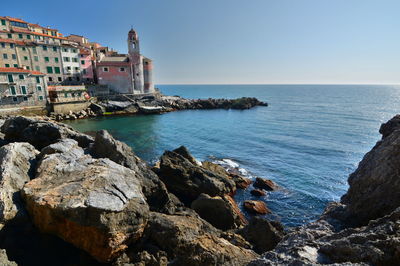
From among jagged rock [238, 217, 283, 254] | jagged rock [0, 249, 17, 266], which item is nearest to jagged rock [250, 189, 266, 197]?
jagged rock [238, 217, 283, 254]

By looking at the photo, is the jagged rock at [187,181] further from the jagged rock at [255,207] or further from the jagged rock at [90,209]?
the jagged rock at [90,209]

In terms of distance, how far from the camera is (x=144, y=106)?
2936 inches

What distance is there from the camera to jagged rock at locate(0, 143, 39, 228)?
28.0 ft

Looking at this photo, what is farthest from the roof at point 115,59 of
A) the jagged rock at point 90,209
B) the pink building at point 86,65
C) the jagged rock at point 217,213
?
the jagged rock at point 90,209

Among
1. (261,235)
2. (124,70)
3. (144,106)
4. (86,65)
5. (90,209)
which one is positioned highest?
(86,65)

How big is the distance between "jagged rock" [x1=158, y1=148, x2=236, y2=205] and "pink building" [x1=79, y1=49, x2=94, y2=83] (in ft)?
226

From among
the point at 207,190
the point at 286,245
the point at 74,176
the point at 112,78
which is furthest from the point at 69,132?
the point at 112,78

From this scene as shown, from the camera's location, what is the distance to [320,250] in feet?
18.9

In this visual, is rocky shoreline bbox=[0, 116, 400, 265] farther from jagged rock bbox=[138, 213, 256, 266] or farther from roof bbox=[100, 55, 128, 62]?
roof bbox=[100, 55, 128, 62]

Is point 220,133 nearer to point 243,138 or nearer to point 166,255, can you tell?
point 243,138

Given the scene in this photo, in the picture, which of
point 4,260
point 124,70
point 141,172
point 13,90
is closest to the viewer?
point 4,260

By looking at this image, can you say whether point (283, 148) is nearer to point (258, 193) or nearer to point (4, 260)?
point (258, 193)

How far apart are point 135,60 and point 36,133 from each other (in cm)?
6501

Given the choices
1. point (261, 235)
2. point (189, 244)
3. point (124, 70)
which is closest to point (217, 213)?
point (261, 235)
